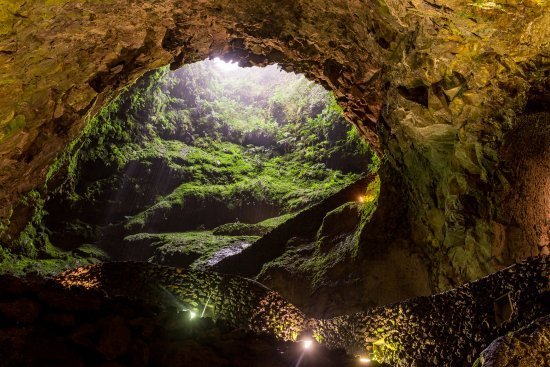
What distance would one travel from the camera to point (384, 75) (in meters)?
6.90

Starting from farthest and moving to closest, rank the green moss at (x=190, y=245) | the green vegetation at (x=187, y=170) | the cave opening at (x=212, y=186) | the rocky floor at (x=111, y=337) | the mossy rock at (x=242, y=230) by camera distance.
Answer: the mossy rock at (x=242, y=230) → the green vegetation at (x=187, y=170) → the green moss at (x=190, y=245) → the cave opening at (x=212, y=186) → the rocky floor at (x=111, y=337)

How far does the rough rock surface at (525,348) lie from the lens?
2168 millimetres

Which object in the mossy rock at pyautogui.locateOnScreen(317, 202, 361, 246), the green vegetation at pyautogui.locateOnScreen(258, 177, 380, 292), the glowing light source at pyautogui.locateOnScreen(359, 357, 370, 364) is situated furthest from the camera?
the mossy rock at pyautogui.locateOnScreen(317, 202, 361, 246)

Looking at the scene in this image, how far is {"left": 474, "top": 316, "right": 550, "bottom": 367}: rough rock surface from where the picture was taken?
2.17 metres

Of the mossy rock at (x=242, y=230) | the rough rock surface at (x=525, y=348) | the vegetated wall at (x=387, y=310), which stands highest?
the mossy rock at (x=242, y=230)

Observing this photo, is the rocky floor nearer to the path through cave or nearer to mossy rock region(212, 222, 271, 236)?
the path through cave

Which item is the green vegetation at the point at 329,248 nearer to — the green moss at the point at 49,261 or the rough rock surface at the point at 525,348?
the green moss at the point at 49,261

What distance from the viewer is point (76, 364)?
8.29ft

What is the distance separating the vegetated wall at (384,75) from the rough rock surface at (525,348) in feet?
9.31

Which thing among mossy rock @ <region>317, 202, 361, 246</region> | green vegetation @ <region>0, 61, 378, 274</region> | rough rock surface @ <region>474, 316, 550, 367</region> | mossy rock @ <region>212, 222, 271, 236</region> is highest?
green vegetation @ <region>0, 61, 378, 274</region>

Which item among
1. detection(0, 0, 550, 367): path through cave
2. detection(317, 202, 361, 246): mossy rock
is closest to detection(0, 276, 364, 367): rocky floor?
detection(0, 0, 550, 367): path through cave

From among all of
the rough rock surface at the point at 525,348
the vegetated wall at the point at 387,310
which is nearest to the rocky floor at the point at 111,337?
the vegetated wall at the point at 387,310

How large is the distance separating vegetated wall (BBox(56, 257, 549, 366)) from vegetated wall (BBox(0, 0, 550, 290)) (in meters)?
2.28

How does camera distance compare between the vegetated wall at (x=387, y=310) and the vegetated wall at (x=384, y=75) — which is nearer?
the vegetated wall at (x=387, y=310)
